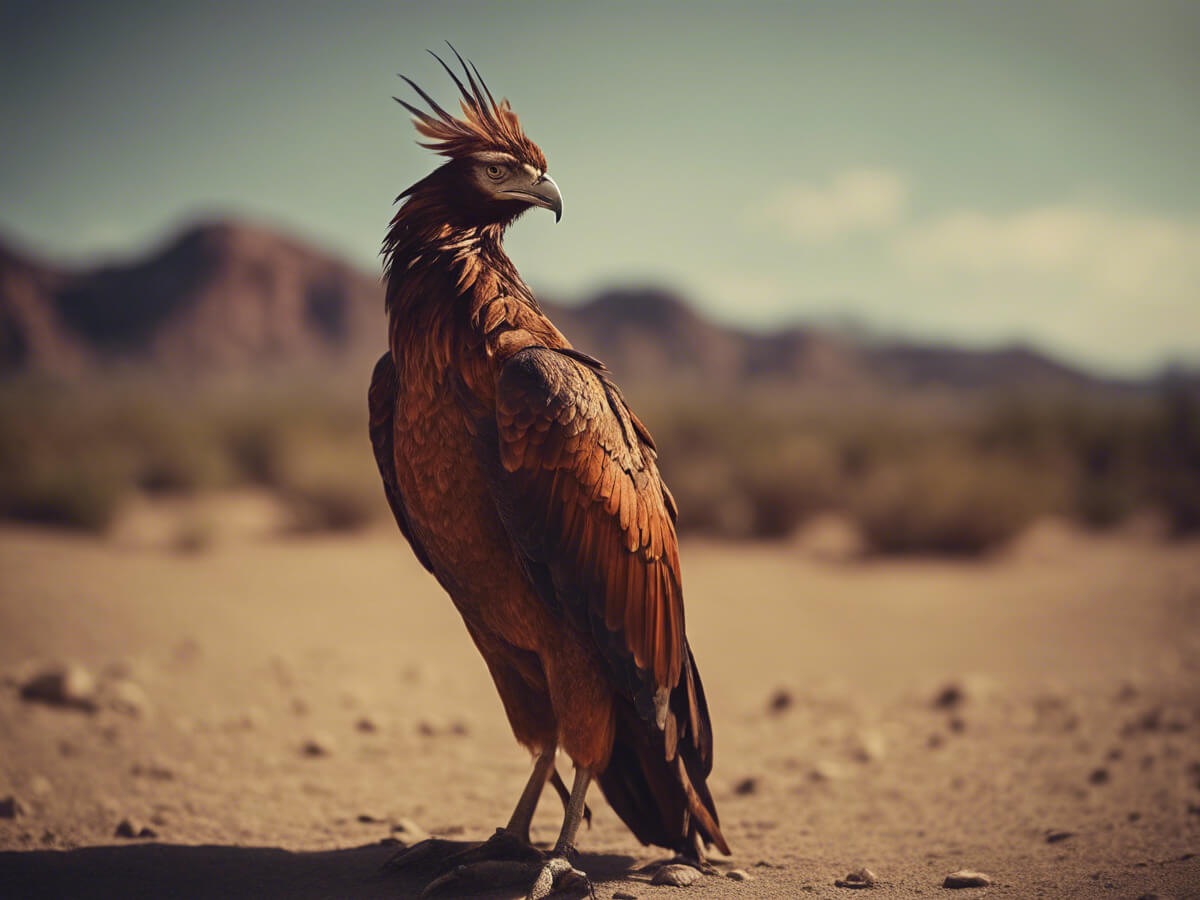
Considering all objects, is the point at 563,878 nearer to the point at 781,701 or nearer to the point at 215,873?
the point at 215,873

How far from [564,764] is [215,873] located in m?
2.92

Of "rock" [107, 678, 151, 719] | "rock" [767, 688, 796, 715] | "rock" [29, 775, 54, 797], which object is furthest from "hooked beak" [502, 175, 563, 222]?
"rock" [767, 688, 796, 715]

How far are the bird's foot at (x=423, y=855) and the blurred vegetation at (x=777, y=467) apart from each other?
10353 mm

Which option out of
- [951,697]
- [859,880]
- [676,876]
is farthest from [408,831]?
[951,697]

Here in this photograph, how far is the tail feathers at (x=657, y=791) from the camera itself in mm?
3652

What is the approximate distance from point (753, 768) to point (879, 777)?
81 cm

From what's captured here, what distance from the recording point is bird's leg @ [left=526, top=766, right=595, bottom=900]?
3186mm

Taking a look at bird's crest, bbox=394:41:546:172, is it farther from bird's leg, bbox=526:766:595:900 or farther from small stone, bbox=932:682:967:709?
small stone, bbox=932:682:967:709

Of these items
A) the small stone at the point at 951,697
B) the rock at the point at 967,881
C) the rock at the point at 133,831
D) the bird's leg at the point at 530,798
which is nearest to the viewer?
the rock at the point at 967,881

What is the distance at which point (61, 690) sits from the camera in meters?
5.97

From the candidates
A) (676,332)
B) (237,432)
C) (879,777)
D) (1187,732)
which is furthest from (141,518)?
(676,332)

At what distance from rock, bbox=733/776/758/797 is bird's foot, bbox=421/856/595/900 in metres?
2.36

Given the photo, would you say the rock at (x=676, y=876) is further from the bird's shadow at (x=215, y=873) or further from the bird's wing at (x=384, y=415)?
the bird's wing at (x=384, y=415)

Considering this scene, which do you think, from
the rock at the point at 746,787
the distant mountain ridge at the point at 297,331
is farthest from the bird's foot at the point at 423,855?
the distant mountain ridge at the point at 297,331
